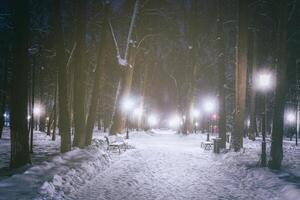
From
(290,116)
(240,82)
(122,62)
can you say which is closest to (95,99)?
(240,82)

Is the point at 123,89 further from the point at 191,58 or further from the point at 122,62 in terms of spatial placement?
the point at 191,58

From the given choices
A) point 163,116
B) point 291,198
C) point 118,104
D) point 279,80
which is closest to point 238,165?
point 279,80

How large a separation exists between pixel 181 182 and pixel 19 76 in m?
6.34

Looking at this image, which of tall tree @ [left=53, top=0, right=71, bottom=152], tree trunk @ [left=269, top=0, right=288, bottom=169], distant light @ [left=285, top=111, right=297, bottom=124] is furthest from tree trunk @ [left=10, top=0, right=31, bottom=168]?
distant light @ [left=285, top=111, right=297, bottom=124]

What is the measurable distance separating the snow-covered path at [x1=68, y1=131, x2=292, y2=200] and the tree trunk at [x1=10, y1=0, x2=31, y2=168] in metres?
2.94

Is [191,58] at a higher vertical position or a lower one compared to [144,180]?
higher

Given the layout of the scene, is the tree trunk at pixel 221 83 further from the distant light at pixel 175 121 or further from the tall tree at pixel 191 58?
the distant light at pixel 175 121

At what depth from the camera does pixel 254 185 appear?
13.0 meters

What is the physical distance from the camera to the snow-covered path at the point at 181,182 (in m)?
11.4

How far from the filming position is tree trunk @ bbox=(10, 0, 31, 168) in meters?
13.4

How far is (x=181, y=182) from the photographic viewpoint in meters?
13.7

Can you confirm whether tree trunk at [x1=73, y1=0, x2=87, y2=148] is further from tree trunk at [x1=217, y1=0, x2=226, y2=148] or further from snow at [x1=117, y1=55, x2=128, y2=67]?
snow at [x1=117, y1=55, x2=128, y2=67]

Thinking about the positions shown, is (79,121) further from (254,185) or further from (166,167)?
(254,185)

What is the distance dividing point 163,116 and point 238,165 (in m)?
102
